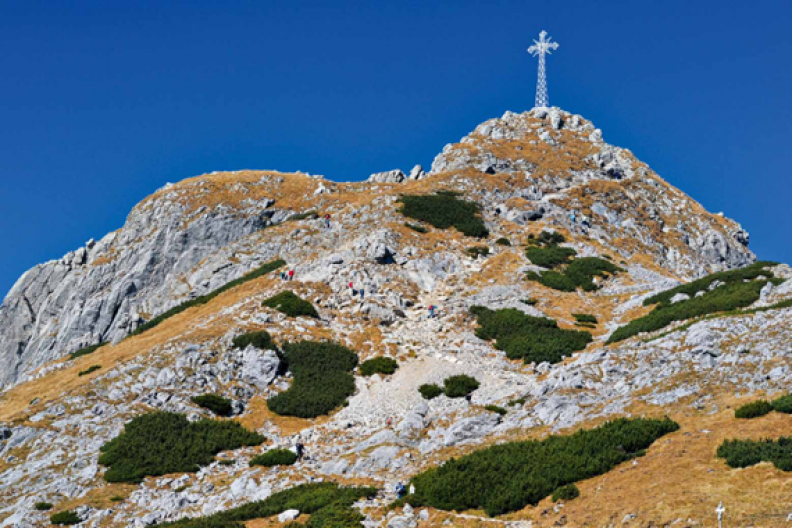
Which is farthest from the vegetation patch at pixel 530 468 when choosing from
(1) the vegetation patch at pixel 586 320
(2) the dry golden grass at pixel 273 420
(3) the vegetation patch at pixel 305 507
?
(1) the vegetation patch at pixel 586 320

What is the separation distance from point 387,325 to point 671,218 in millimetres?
51905

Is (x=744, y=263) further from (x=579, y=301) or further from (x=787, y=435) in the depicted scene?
(x=787, y=435)

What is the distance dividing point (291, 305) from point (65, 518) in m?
23.7

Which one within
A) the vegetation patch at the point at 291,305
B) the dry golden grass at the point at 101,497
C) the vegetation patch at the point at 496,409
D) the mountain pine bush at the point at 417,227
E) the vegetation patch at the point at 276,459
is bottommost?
the dry golden grass at the point at 101,497

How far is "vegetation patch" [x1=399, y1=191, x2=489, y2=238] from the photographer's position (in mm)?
66500

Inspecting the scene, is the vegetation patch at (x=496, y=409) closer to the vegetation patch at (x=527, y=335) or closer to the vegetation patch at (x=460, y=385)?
the vegetation patch at (x=460, y=385)

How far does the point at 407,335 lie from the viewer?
46.0m

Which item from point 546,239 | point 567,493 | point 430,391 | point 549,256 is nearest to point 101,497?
point 430,391

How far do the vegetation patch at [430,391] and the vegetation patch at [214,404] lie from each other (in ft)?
39.8

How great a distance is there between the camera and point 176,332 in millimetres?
46844

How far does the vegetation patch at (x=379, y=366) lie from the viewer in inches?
1607

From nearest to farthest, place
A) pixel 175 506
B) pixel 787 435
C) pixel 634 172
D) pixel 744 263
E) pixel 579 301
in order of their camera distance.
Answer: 1. pixel 787 435
2. pixel 175 506
3. pixel 579 301
4. pixel 744 263
5. pixel 634 172

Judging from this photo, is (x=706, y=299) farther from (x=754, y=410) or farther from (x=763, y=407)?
(x=754, y=410)

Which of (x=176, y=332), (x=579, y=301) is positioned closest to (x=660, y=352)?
(x=579, y=301)
